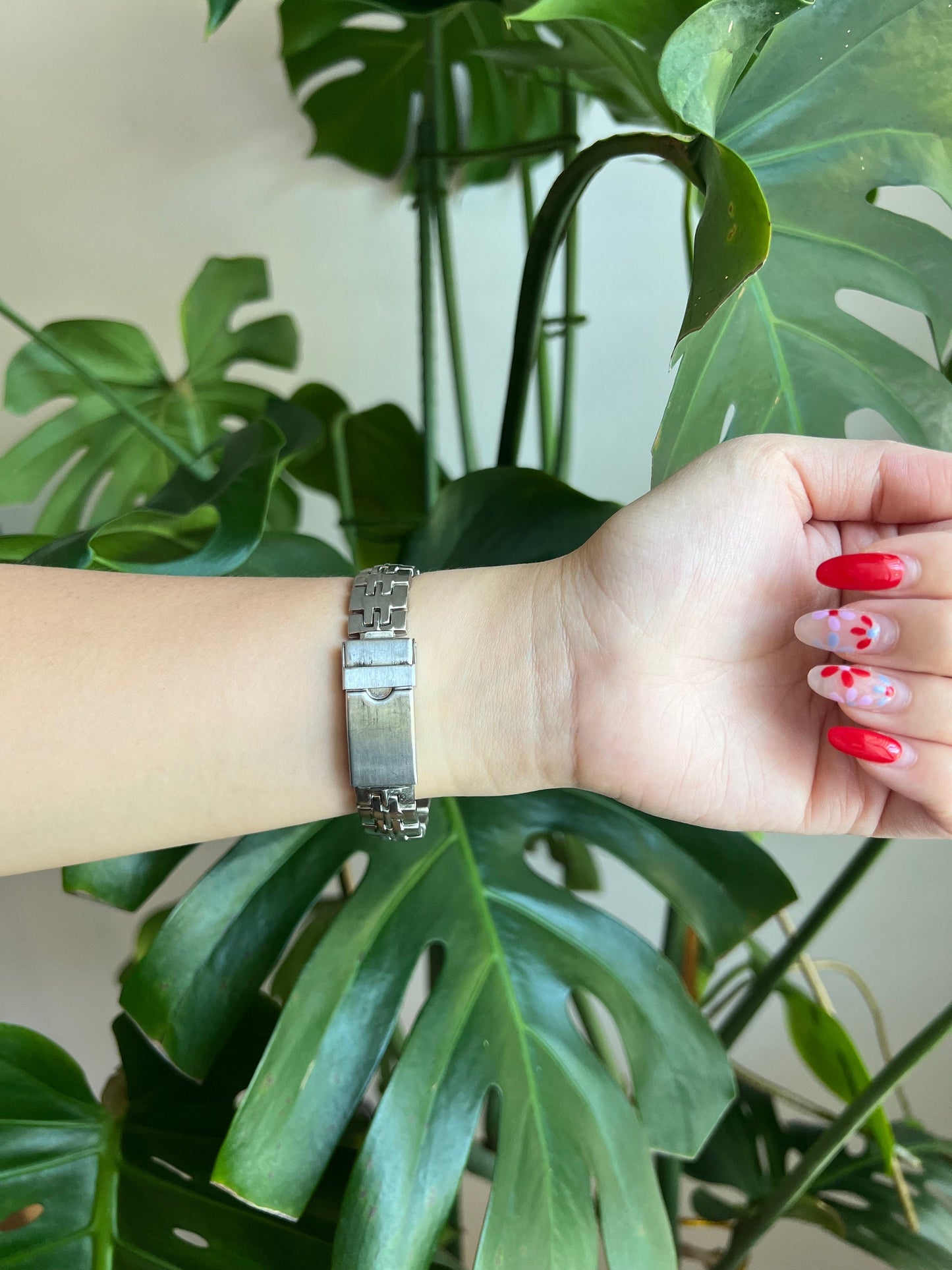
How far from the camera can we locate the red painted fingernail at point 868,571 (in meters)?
0.37

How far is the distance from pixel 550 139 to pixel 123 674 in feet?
1.56

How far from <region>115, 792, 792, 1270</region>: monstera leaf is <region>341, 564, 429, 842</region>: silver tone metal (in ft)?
0.40

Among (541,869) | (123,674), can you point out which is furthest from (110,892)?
(541,869)

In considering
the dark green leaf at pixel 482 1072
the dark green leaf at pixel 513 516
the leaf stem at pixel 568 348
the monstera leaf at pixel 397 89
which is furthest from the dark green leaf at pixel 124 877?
the monstera leaf at pixel 397 89

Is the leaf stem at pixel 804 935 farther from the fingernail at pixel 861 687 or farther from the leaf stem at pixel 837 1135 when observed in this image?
the fingernail at pixel 861 687

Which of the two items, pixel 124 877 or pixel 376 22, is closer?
pixel 124 877

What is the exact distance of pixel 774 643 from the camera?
451 mm

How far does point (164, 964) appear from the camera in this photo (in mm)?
491

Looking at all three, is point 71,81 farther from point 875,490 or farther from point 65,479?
point 875,490

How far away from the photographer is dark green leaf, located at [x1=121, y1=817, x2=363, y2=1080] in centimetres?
49

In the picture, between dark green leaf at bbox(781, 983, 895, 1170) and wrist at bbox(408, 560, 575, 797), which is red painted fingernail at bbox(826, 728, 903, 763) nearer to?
wrist at bbox(408, 560, 575, 797)

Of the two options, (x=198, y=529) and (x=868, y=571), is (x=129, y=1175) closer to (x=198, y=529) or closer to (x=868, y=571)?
(x=198, y=529)

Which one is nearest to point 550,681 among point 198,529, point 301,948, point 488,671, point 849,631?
point 488,671

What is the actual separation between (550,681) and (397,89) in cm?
69
